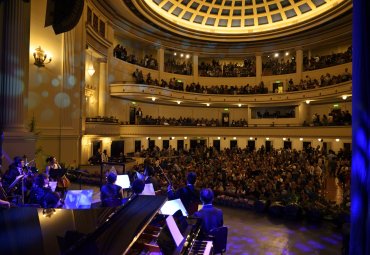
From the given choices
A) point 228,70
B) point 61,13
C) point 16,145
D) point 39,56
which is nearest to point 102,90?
point 39,56

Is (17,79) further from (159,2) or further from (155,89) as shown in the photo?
(159,2)

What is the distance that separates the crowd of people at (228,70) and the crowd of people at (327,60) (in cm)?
556

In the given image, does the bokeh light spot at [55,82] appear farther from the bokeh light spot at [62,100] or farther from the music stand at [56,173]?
the music stand at [56,173]

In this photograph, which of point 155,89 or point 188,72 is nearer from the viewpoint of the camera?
point 155,89

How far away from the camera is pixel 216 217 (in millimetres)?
4492

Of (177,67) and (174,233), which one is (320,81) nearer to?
(177,67)

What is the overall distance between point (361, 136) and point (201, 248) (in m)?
2.32

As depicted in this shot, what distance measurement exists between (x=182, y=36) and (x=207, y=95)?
627 cm

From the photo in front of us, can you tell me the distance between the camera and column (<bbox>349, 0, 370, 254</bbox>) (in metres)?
2.50

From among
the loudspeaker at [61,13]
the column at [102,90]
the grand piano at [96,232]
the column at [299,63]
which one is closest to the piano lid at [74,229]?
the grand piano at [96,232]

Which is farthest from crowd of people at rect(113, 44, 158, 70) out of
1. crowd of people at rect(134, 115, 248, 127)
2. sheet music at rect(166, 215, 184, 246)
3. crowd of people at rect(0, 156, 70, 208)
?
sheet music at rect(166, 215, 184, 246)

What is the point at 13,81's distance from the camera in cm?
847

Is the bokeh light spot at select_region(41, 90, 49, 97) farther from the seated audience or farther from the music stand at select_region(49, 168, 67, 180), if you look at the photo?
the seated audience

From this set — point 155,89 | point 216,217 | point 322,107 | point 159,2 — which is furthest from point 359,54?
point 322,107
